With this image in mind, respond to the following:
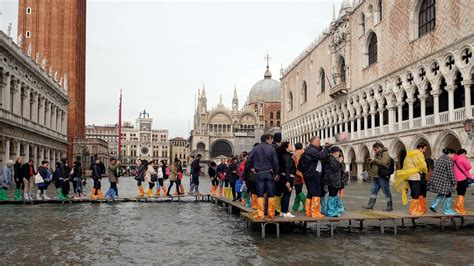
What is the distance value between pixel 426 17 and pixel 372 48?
8597 mm

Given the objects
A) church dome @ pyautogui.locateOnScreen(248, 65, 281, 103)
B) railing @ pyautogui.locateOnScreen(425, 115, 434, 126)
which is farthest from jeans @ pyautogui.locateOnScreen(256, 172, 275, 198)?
church dome @ pyautogui.locateOnScreen(248, 65, 281, 103)

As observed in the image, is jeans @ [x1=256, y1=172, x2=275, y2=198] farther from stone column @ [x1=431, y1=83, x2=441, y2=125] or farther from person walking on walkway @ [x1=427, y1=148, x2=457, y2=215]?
stone column @ [x1=431, y1=83, x2=441, y2=125]

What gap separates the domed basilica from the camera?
9562cm

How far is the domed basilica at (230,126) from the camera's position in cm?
9562

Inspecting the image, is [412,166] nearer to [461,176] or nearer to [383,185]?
[383,185]

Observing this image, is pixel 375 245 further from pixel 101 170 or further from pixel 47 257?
pixel 101 170

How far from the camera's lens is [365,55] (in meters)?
40.3

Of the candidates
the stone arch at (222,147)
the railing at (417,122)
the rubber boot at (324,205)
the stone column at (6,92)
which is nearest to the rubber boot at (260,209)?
the rubber boot at (324,205)

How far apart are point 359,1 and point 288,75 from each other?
26332 mm

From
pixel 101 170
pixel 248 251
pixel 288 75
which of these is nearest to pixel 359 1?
pixel 288 75

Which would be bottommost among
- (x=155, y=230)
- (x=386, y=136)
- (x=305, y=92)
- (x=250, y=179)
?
(x=155, y=230)

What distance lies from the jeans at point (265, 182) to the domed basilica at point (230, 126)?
80.1 metres

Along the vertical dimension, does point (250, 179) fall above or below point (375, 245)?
above

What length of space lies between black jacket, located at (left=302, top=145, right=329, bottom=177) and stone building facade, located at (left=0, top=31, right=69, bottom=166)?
26762mm
